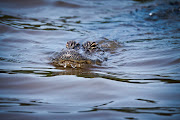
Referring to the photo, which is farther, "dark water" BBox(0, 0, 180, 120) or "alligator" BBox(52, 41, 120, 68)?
"alligator" BBox(52, 41, 120, 68)

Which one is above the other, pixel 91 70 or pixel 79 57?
pixel 79 57

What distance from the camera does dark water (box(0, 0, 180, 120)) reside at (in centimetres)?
261

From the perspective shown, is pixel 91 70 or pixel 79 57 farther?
pixel 79 57

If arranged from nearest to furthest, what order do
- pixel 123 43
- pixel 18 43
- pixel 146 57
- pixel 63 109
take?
pixel 63 109
pixel 146 57
pixel 18 43
pixel 123 43

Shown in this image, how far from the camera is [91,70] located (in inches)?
163

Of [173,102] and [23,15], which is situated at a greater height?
[23,15]

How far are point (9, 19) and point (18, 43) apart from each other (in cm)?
261

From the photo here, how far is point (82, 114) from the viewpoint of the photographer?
250cm

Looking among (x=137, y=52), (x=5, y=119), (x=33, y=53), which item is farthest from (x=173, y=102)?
(x=33, y=53)

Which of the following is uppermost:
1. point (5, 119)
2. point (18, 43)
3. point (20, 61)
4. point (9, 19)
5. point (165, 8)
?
point (165, 8)

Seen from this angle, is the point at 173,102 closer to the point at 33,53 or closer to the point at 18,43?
the point at 33,53

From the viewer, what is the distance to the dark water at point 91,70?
2.61 metres

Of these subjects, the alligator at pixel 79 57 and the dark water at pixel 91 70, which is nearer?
the dark water at pixel 91 70

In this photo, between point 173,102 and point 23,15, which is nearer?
point 173,102
